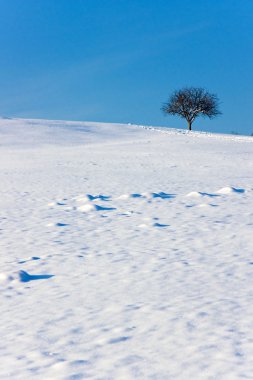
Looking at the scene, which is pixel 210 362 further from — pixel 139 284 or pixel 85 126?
pixel 85 126

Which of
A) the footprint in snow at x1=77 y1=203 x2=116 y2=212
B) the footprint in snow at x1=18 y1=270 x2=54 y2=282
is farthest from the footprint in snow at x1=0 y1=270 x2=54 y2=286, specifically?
the footprint in snow at x1=77 y1=203 x2=116 y2=212

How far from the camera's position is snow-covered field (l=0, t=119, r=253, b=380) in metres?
3.46

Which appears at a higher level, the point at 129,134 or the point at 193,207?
the point at 129,134

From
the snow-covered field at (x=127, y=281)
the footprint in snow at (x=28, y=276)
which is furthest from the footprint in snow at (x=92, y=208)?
the footprint in snow at (x=28, y=276)

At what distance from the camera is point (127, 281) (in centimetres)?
530

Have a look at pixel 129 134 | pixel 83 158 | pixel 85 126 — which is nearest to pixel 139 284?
pixel 83 158

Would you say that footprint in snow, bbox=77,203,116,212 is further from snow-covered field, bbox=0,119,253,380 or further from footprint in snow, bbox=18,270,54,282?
footprint in snow, bbox=18,270,54,282

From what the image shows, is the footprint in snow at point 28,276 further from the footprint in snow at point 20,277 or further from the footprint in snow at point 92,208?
the footprint in snow at point 92,208

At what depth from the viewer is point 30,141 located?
31.6 metres

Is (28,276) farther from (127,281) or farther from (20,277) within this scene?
(127,281)

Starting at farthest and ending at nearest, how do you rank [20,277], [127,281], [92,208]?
[92,208] < [20,277] < [127,281]

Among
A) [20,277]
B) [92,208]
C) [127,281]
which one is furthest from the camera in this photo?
[92,208]

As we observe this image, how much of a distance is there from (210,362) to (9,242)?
477 centimetres

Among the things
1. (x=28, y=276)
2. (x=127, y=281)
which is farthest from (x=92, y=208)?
(x=127, y=281)
